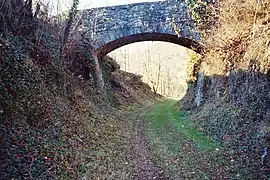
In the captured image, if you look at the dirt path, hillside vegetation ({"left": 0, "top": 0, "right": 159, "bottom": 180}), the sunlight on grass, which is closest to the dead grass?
the sunlight on grass

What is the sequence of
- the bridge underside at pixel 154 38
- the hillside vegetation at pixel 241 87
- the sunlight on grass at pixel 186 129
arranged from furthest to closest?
the bridge underside at pixel 154 38
the sunlight on grass at pixel 186 129
the hillside vegetation at pixel 241 87

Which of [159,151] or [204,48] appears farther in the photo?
[204,48]

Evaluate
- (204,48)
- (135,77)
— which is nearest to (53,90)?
(204,48)

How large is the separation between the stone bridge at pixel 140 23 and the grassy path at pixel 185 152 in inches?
185

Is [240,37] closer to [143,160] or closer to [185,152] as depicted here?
[185,152]

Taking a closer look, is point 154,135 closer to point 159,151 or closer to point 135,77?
point 159,151

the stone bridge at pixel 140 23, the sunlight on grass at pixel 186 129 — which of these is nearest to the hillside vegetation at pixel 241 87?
the sunlight on grass at pixel 186 129

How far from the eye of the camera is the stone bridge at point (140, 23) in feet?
45.5

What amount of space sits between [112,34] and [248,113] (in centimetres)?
850

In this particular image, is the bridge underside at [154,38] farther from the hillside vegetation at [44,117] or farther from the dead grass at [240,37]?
the hillside vegetation at [44,117]

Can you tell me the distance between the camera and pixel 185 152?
7.41 m

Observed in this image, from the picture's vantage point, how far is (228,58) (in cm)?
1064

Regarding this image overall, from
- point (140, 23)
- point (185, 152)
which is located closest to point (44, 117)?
point (185, 152)

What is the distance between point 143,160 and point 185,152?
118 centimetres
